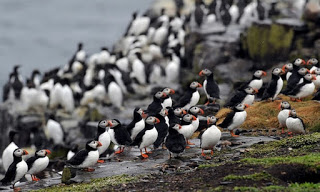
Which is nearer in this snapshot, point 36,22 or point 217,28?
point 217,28

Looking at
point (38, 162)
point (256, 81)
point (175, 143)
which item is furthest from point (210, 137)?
point (256, 81)

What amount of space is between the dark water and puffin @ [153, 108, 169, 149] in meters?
42.8

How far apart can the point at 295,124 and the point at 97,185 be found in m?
4.91

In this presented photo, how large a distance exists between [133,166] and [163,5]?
1246 inches

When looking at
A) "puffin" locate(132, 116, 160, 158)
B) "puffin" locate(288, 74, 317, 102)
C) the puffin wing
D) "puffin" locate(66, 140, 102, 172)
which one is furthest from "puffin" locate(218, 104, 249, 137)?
the puffin wing

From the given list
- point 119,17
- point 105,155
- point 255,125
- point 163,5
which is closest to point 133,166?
point 105,155

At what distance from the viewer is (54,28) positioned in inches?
3199

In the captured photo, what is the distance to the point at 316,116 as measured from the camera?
14633 millimetres

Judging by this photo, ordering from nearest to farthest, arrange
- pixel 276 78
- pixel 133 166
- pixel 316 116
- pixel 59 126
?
1. pixel 133 166
2. pixel 316 116
3. pixel 276 78
4. pixel 59 126

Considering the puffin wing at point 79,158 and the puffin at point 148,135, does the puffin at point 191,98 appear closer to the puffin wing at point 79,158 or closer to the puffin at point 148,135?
the puffin at point 148,135

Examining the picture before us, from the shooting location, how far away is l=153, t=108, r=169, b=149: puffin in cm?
1329

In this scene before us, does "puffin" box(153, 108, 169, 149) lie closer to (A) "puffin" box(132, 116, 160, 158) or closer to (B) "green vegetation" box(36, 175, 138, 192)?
(A) "puffin" box(132, 116, 160, 158)

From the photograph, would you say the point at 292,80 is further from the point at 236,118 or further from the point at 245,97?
the point at 236,118

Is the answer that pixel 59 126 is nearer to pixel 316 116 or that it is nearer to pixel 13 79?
pixel 13 79
